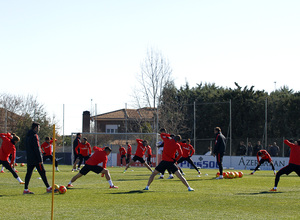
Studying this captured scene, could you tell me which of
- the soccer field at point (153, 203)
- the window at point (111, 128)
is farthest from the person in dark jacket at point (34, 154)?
the window at point (111, 128)

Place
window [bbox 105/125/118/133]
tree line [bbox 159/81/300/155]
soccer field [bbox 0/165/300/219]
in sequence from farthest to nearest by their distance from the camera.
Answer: window [bbox 105/125/118/133], tree line [bbox 159/81/300/155], soccer field [bbox 0/165/300/219]

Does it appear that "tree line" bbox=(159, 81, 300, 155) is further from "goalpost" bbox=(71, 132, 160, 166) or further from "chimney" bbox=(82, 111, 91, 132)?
"chimney" bbox=(82, 111, 91, 132)

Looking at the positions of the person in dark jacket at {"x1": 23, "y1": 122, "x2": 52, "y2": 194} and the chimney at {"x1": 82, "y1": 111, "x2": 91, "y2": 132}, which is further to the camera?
the chimney at {"x1": 82, "y1": 111, "x2": 91, "y2": 132}

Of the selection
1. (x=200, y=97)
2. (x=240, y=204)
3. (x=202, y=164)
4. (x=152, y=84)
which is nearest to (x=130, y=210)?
(x=240, y=204)

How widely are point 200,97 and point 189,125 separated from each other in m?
6.60

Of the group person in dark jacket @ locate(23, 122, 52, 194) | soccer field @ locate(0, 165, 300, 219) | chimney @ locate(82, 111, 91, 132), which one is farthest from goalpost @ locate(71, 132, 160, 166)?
person in dark jacket @ locate(23, 122, 52, 194)

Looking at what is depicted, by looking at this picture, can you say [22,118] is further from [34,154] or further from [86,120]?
[34,154]

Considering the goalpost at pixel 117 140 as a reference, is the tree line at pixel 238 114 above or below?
above

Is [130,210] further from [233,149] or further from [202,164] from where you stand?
[233,149]

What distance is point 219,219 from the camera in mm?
9906

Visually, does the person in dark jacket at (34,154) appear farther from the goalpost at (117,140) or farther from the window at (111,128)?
the window at (111,128)

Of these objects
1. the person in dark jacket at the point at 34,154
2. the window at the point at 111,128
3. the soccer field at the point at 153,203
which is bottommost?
the soccer field at the point at 153,203

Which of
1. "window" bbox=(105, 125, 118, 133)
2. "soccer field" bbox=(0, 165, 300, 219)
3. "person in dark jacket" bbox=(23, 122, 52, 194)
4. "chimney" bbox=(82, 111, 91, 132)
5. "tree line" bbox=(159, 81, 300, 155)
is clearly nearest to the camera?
"soccer field" bbox=(0, 165, 300, 219)

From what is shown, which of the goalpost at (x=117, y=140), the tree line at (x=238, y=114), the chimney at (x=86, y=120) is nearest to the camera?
the goalpost at (x=117, y=140)
